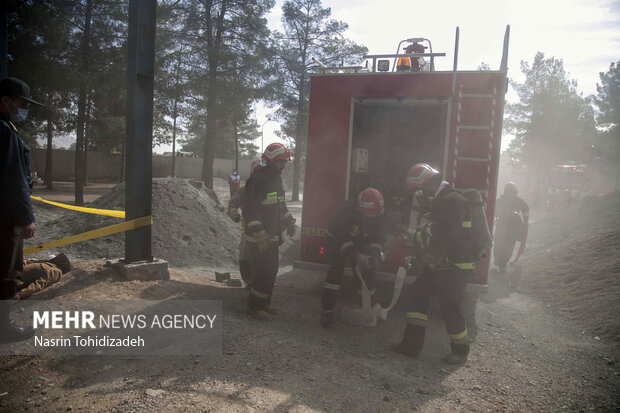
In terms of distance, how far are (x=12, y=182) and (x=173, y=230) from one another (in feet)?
17.9

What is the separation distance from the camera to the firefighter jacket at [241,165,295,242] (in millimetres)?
4723

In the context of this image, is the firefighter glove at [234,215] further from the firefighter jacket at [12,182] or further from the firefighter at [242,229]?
the firefighter jacket at [12,182]

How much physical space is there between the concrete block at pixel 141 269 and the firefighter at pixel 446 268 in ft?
9.60

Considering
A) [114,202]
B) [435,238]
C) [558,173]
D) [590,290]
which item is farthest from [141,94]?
[558,173]

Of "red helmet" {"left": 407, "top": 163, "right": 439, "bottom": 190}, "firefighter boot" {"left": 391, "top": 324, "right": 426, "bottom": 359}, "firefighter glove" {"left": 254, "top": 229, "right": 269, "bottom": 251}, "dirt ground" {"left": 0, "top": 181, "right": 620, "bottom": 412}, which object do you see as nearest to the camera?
"dirt ground" {"left": 0, "top": 181, "right": 620, "bottom": 412}

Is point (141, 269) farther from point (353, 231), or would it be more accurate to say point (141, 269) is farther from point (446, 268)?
point (446, 268)

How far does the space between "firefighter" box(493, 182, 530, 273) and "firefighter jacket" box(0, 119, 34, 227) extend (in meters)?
7.87

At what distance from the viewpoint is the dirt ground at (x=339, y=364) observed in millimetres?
2955

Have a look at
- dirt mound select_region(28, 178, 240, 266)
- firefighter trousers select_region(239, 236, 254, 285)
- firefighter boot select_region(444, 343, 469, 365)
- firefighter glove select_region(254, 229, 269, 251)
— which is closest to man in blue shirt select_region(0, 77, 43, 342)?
firefighter glove select_region(254, 229, 269, 251)

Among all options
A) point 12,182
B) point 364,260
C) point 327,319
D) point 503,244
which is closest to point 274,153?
point 364,260

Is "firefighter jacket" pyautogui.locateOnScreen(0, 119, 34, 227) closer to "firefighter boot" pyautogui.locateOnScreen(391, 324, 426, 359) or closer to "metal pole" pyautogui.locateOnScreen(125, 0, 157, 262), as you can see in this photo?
"metal pole" pyautogui.locateOnScreen(125, 0, 157, 262)

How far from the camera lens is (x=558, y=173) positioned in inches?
1079

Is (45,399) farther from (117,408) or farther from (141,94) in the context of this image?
(141,94)

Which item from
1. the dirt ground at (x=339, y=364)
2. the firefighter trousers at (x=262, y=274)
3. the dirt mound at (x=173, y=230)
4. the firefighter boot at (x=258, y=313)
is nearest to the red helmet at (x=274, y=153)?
the firefighter trousers at (x=262, y=274)
